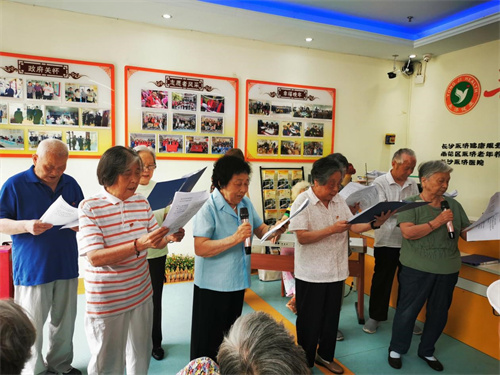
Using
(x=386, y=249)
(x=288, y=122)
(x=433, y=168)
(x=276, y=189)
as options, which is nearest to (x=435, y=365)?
(x=386, y=249)

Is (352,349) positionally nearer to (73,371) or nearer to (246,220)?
(246,220)

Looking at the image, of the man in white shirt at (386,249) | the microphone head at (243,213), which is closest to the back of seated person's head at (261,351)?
the microphone head at (243,213)

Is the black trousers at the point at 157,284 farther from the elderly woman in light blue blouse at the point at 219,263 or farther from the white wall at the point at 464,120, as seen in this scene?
the white wall at the point at 464,120

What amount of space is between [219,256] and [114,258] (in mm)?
632

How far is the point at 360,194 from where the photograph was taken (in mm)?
2906

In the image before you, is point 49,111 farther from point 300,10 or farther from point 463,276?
point 463,276

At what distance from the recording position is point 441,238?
8.59 feet

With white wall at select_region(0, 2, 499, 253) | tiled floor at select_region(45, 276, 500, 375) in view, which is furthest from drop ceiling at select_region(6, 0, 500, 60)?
tiled floor at select_region(45, 276, 500, 375)

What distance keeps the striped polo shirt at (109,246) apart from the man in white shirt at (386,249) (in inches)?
93.7

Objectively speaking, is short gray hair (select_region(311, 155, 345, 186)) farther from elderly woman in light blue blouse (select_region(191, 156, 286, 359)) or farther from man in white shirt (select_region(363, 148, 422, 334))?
man in white shirt (select_region(363, 148, 422, 334))

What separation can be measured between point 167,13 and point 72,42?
119cm

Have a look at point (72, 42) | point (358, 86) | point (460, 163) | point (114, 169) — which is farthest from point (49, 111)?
point (460, 163)

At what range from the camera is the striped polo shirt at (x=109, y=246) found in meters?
1.71

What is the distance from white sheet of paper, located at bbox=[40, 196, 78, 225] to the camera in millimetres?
1874
